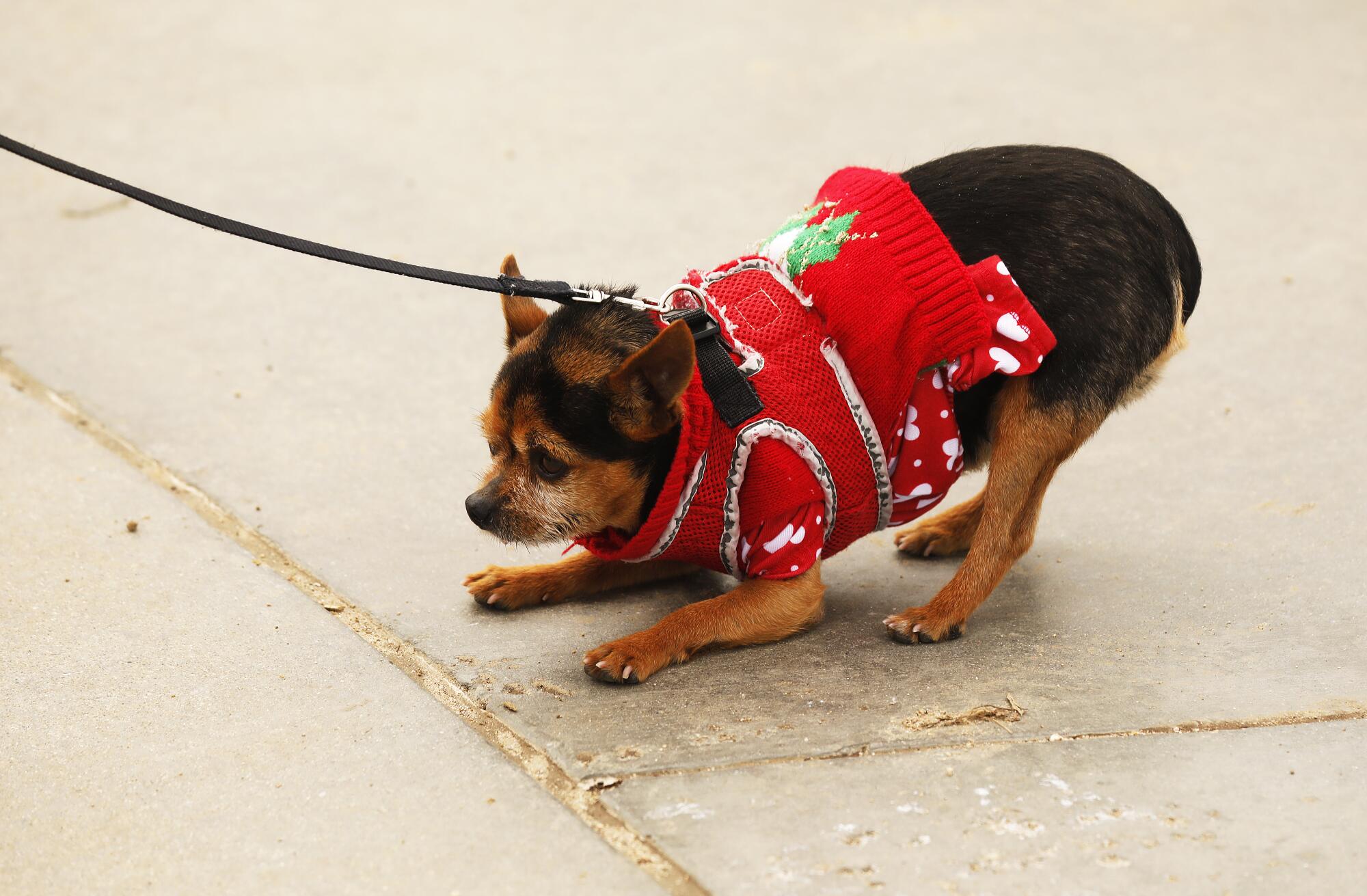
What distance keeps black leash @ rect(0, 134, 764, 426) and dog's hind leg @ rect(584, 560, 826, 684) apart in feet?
1.52

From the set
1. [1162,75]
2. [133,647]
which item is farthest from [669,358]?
[1162,75]

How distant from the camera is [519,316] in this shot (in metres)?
3.42

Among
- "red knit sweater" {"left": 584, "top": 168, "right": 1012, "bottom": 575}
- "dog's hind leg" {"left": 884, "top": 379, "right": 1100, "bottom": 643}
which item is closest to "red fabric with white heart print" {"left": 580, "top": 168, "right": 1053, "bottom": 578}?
"red knit sweater" {"left": 584, "top": 168, "right": 1012, "bottom": 575}

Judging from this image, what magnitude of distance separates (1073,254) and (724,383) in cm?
93

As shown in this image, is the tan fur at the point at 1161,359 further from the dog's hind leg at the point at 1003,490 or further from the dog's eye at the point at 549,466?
the dog's eye at the point at 549,466

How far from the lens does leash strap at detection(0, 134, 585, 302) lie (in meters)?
3.00

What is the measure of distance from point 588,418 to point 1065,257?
1.23 m

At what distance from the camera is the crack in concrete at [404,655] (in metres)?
2.56

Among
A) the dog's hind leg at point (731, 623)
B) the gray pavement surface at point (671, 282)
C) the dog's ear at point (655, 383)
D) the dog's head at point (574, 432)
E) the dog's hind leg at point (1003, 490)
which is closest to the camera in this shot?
the gray pavement surface at point (671, 282)

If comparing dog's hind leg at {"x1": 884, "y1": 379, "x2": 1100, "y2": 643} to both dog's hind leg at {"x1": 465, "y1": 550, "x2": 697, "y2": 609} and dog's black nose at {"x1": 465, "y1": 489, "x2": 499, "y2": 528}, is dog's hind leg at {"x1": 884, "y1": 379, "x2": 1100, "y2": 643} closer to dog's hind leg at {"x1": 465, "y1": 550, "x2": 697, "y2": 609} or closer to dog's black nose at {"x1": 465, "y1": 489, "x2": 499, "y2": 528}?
dog's hind leg at {"x1": 465, "y1": 550, "x2": 697, "y2": 609}

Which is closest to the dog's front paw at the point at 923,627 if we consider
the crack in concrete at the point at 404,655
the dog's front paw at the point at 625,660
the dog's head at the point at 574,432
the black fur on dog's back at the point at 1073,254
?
the black fur on dog's back at the point at 1073,254

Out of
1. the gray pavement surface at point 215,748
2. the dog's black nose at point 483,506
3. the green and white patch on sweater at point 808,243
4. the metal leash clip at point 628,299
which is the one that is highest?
the green and white patch on sweater at point 808,243

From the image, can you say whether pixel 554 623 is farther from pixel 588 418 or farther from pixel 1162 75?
pixel 1162 75

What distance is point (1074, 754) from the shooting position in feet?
9.27
